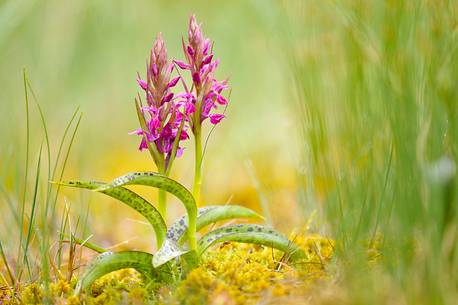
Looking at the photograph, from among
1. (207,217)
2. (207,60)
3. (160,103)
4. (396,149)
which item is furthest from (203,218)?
(396,149)

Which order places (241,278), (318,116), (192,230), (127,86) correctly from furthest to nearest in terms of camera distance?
1. (127,86)
2. (318,116)
3. (192,230)
4. (241,278)

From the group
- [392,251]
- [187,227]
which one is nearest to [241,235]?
[187,227]

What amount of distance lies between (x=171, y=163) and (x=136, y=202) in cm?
15

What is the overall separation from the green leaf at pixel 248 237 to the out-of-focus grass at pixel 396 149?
0.57ft

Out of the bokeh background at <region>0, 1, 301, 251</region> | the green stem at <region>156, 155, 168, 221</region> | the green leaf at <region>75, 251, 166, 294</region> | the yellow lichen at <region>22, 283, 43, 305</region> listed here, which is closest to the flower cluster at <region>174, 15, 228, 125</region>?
the green stem at <region>156, 155, 168, 221</region>

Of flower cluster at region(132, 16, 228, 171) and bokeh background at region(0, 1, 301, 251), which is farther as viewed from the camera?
bokeh background at region(0, 1, 301, 251)

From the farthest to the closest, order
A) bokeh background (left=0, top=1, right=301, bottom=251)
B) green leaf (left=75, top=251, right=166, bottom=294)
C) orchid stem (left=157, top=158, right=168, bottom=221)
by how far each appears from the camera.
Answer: bokeh background (left=0, top=1, right=301, bottom=251)
orchid stem (left=157, top=158, right=168, bottom=221)
green leaf (left=75, top=251, right=166, bottom=294)

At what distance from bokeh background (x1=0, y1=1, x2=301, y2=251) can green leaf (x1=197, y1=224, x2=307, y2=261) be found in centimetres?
185

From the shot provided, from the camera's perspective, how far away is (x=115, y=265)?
1826 mm

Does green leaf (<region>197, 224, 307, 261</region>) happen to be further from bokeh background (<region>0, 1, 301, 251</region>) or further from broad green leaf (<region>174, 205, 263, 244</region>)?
bokeh background (<region>0, 1, 301, 251</region>)

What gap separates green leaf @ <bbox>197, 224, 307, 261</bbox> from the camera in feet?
6.30

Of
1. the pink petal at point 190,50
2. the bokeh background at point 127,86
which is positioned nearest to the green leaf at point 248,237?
the pink petal at point 190,50

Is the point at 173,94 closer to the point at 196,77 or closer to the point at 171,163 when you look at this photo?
the point at 196,77

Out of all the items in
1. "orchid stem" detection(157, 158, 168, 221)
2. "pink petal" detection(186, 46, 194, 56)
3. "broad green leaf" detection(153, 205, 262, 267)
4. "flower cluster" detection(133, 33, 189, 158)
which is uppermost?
"pink petal" detection(186, 46, 194, 56)
